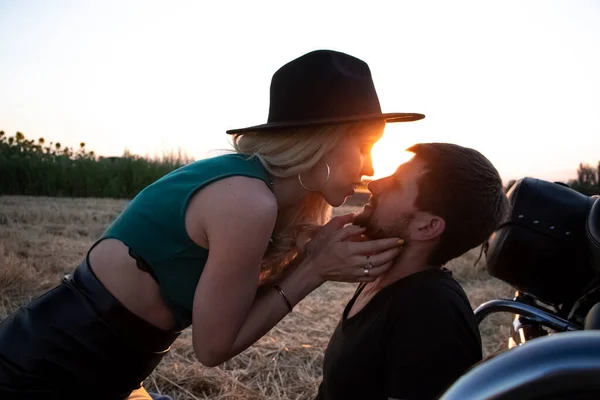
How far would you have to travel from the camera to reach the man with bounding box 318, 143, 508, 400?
4.81 ft

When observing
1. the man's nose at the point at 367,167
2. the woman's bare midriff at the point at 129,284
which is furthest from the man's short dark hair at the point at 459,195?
the woman's bare midriff at the point at 129,284

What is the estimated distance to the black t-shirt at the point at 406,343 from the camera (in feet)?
4.74

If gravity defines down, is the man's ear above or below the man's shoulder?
above

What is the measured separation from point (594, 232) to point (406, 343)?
66cm

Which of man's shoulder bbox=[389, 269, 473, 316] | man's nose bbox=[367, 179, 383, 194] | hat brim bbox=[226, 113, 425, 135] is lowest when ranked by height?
man's shoulder bbox=[389, 269, 473, 316]

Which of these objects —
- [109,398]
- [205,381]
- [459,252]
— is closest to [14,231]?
[205,381]

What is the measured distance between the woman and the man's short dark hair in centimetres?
16

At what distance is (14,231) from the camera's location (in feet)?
22.3

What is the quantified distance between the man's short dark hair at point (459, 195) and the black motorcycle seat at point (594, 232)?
257 millimetres

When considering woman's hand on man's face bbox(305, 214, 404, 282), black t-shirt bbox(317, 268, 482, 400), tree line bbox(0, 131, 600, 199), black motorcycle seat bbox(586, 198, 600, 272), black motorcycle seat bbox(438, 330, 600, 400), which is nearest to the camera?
black motorcycle seat bbox(438, 330, 600, 400)

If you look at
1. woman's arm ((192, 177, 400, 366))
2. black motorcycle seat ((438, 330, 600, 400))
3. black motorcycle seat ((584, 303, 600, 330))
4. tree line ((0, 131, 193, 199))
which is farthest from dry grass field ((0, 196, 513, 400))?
tree line ((0, 131, 193, 199))

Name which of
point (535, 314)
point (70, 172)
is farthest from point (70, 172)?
point (535, 314)

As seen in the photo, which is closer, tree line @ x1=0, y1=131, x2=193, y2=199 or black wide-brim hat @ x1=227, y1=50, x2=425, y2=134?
black wide-brim hat @ x1=227, y1=50, x2=425, y2=134

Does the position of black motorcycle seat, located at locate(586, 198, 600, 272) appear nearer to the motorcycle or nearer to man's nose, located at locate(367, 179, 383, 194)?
the motorcycle
